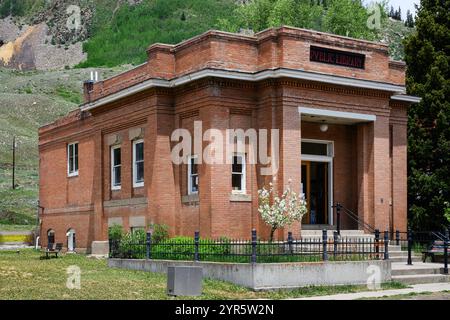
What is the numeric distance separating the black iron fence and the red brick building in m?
2.19

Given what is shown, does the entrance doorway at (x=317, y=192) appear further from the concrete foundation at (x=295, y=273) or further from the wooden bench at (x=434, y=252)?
the concrete foundation at (x=295, y=273)

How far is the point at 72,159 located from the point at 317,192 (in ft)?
42.8

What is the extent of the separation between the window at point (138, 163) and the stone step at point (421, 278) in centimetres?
1101

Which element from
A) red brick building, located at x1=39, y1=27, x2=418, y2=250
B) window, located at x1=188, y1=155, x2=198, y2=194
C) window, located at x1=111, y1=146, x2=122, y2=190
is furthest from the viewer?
window, located at x1=111, y1=146, x2=122, y2=190

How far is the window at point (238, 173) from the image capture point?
26.1 m

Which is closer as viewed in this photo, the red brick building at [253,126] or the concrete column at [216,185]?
the concrete column at [216,185]

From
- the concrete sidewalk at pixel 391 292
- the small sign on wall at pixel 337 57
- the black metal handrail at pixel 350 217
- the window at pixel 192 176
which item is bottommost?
the concrete sidewalk at pixel 391 292

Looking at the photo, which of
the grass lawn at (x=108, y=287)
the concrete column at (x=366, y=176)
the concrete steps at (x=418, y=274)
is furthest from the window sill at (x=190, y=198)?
the concrete steps at (x=418, y=274)

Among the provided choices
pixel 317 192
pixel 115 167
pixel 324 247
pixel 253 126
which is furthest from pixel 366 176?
pixel 115 167

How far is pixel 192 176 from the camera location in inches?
1066

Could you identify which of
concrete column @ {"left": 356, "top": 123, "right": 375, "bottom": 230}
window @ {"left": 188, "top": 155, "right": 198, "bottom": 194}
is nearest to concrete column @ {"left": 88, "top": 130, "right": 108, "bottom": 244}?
window @ {"left": 188, "top": 155, "right": 198, "bottom": 194}

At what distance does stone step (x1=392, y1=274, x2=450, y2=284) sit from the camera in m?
22.2

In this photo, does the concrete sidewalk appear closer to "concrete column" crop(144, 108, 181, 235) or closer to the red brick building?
the red brick building
